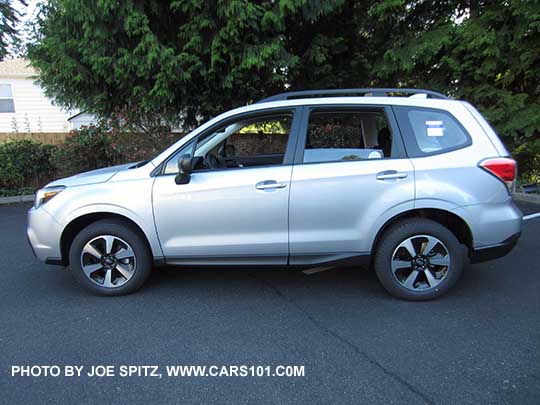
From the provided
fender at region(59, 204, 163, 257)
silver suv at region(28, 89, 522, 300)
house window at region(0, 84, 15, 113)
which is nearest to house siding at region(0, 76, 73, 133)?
house window at region(0, 84, 15, 113)

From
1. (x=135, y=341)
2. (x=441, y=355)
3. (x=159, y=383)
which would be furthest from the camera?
(x=135, y=341)

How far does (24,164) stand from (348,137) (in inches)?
327

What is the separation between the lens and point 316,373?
2367mm

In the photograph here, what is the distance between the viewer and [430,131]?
3.21 m

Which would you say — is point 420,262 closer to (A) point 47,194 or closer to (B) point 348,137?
(B) point 348,137

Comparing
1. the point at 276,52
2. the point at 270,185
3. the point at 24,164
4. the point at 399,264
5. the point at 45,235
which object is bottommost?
the point at 399,264

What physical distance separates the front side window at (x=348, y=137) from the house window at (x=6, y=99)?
1661 centimetres

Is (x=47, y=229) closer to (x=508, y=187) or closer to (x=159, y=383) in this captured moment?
(x=159, y=383)

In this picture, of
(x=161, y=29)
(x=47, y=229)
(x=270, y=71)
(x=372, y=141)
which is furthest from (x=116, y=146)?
(x=372, y=141)

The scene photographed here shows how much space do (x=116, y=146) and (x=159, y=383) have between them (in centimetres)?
743

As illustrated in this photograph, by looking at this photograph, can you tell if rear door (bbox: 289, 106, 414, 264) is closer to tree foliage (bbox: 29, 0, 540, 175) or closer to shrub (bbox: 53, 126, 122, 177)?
tree foliage (bbox: 29, 0, 540, 175)

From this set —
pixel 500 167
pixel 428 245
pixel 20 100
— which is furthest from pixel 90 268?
pixel 20 100

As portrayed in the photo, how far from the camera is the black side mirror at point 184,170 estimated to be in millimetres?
3068

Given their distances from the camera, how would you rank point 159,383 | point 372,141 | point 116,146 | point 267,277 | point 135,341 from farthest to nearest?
point 116,146
point 267,277
point 372,141
point 135,341
point 159,383
